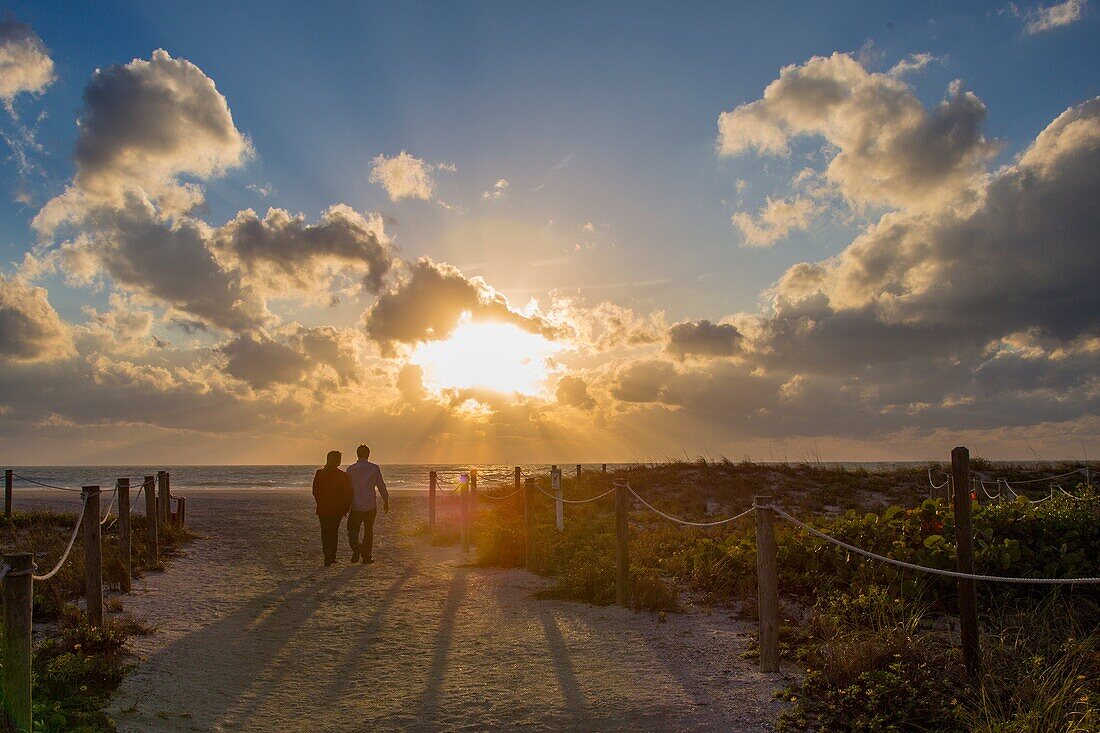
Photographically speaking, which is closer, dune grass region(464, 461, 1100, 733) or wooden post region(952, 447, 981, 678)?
dune grass region(464, 461, 1100, 733)

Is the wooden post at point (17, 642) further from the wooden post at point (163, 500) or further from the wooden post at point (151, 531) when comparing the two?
the wooden post at point (163, 500)

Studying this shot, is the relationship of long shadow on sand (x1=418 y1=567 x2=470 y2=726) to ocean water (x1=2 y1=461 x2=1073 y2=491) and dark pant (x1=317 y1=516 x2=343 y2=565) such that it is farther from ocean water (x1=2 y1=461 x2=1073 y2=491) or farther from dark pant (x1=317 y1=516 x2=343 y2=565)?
ocean water (x1=2 y1=461 x2=1073 y2=491)

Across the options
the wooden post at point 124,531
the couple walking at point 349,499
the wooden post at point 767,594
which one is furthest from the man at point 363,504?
the wooden post at point 767,594

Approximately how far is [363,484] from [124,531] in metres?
4.41

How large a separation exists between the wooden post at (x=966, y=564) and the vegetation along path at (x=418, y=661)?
1.57 meters

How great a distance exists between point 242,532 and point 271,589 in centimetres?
800

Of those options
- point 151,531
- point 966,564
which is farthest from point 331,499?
point 966,564

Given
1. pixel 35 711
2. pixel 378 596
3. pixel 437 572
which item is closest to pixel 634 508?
pixel 437 572

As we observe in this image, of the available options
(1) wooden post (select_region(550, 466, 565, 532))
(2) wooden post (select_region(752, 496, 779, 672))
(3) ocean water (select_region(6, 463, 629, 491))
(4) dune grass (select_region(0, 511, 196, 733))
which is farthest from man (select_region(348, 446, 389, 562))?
(3) ocean water (select_region(6, 463, 629, 491))

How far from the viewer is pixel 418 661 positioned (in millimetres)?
7445

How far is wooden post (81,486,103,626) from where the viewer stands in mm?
7676

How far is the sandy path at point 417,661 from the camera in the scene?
5867 mm

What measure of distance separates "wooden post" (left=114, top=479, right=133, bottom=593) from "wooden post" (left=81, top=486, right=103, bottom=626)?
5.40 ft

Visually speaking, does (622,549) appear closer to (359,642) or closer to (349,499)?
(359,642)
